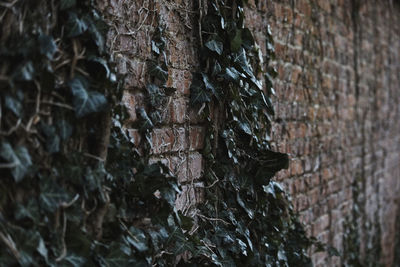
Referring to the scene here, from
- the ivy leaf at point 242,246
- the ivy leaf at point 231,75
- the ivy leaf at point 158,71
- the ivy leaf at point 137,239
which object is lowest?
the ivy leaf at point 242,246

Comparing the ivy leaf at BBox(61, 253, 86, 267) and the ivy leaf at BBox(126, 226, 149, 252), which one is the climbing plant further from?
the ivy leaf at BBox(61, 253, 86, 267)

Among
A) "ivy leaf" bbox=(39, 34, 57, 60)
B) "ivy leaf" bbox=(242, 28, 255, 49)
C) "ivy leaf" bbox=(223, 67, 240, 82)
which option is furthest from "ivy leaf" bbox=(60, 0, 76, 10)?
"ivy leaf" bbox=(242, 28, 255, 49)

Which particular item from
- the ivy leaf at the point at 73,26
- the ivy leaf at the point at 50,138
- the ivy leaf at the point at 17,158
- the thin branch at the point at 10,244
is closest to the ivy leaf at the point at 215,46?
the ivy leaf at the point at 73,26

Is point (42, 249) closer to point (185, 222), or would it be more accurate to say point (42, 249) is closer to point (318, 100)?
point (185, 222)

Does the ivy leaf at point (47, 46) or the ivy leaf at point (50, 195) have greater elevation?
the ivy leaf at point (47, 46)

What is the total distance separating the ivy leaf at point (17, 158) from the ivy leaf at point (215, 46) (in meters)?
0.92

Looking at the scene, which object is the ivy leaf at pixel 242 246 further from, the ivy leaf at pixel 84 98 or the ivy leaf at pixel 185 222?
the ivy leaf at pixel 84 98

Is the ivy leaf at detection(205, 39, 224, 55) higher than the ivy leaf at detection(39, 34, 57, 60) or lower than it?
higher

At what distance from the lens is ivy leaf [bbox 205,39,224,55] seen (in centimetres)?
200

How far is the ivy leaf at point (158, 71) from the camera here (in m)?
1.76

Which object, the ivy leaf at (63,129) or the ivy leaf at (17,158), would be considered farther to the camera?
the ivy leaf at (63,129)

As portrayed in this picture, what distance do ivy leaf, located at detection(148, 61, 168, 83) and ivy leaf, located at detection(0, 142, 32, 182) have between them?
1.95 ft

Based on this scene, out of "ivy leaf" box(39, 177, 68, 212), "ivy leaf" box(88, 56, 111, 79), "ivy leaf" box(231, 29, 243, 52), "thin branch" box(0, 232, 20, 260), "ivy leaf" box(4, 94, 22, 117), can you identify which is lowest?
"thin branch" box(0, 232, 20, 260)

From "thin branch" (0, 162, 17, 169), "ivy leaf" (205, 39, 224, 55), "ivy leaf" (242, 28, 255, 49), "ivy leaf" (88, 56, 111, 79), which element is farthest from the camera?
"ivy leaf" (242, 28, 255, 49)
